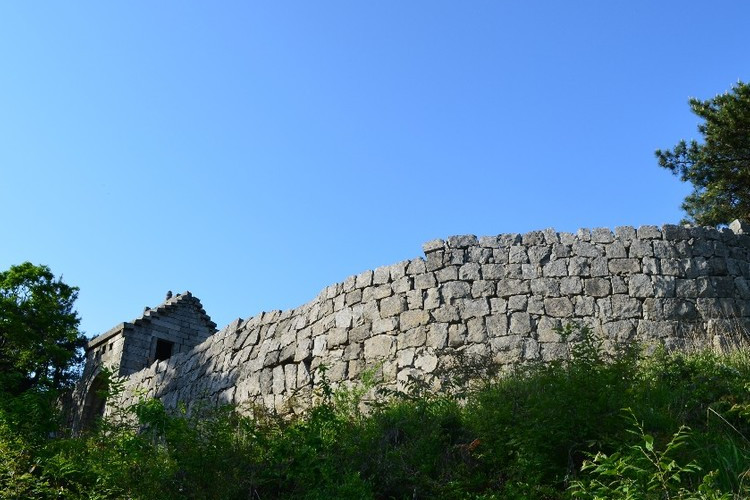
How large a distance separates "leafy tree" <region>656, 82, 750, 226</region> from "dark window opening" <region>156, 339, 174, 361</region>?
13.3 meters

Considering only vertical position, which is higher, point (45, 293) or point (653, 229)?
point (45, 293)

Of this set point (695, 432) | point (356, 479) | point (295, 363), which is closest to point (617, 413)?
point (695, 432)

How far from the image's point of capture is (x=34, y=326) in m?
22.5

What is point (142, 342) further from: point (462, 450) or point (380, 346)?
point (462, 450)

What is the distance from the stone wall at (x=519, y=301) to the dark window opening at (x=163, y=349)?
9289 mm

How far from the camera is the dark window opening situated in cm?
2148

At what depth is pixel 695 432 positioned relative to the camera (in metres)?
6.93

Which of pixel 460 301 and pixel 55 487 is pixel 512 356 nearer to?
pixel 460 301

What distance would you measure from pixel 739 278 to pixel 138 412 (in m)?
8.66

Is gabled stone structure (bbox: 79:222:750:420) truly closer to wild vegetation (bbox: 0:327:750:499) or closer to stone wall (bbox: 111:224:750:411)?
stone wall (bbox: 111:224:750:411)

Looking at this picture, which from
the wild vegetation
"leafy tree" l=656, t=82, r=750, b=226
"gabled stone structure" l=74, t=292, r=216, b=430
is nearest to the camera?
the wild vegetation

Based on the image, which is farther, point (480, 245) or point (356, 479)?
point (480, 245)

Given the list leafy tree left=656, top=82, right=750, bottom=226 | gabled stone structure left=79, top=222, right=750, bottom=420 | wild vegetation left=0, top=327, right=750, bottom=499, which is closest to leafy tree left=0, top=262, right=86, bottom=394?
gabled stone structure left=79, top=222, right=750, bottom=420

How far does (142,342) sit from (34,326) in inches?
144
